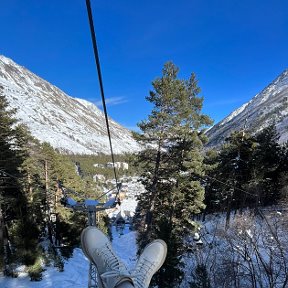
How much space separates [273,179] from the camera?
99.5 feet

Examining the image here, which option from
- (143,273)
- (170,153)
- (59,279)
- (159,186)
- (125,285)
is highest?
(170,153)

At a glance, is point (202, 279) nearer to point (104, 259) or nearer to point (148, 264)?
point (148, 264)

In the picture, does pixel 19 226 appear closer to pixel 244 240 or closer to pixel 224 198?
pixel 244 240

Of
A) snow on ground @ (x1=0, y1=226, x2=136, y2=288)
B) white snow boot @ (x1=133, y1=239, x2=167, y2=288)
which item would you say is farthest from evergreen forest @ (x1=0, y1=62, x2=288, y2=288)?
white snow boot @ (x1=133, y1=239, x2=167, y2=288)

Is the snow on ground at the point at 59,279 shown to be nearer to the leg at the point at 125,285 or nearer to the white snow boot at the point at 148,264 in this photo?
the white snow boot at the point at 148,264

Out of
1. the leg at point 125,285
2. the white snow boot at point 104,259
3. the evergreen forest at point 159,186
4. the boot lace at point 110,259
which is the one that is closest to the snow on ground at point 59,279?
the evergreen forest at point 159,186

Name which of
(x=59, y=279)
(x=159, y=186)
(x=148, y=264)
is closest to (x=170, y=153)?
(x=159, y=186)

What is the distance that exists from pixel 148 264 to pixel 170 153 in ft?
39.1

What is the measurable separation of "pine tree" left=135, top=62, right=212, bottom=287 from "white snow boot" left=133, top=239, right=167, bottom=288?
30.6 ft

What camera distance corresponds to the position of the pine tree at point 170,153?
1556 cm

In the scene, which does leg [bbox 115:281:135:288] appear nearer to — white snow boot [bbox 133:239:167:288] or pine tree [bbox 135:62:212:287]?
white snow boot [bbox 133:239:167:288]

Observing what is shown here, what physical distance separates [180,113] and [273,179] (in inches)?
719

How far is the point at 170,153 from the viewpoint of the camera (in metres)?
17.3

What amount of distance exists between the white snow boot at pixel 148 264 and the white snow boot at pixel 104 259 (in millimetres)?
243
